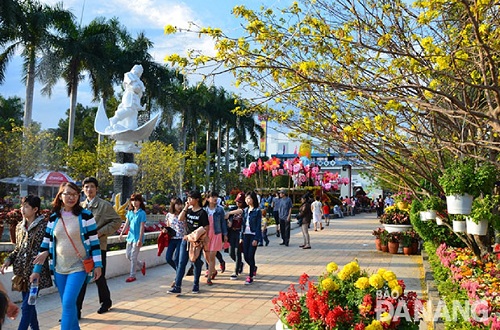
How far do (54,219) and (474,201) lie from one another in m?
4.83

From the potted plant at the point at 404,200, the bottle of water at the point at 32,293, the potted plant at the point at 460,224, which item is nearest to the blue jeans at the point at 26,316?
the bottle of water at the point at 32,293

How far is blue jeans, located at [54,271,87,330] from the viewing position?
4.48m

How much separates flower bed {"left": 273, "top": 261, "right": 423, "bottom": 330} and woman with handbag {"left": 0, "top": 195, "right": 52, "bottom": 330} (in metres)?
2.56

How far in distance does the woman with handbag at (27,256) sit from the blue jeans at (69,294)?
0.35 m

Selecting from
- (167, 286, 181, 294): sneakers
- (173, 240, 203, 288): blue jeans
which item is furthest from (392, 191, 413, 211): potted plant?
(167, 286, 181, 294): sneakers

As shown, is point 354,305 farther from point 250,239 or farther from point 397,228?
point 397,228

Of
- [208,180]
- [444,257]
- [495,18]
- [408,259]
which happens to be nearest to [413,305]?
[495,18]

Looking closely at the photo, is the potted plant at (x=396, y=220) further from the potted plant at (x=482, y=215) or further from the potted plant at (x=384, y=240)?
the potted plant at (x=482, y=215)

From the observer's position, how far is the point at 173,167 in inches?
1247

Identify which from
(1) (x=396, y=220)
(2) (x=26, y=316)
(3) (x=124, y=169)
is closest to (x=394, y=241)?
(1) (x=396, y=220)

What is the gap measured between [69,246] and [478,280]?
4404mm

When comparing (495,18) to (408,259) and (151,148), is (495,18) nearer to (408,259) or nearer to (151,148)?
(408,259)

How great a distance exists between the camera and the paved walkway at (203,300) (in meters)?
5.92

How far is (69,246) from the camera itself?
15.4 ft
